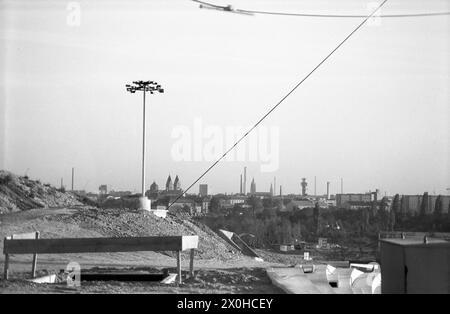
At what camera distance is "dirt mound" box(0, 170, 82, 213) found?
28.2 metres

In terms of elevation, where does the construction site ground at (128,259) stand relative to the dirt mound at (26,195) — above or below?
below

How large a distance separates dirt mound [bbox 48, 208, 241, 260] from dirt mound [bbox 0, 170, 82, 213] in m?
6.92

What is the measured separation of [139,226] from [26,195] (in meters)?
11.6

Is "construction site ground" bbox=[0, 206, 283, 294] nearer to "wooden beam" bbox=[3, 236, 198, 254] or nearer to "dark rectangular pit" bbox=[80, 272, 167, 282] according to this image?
"wooden beam" bbox=[3, 236, 198, 254]

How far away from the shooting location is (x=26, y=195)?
29906 mm

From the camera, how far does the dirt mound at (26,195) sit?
28.2m

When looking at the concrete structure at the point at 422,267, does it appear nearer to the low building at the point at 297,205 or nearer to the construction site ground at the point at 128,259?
the construction site ground at the point at 128,259

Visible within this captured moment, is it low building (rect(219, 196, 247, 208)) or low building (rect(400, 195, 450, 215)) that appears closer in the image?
low building (rect(400, 195, 450, 215))

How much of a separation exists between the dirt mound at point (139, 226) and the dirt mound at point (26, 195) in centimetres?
692

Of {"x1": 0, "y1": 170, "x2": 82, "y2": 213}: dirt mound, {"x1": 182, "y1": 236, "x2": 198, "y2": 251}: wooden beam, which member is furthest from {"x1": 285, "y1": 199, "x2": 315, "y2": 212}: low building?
{"x1": 182, "y1": 236, "x2": 198, "y2": 251}: wooden beam

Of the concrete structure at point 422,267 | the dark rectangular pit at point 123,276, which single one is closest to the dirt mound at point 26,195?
the dark rectangular pit at point 123,276

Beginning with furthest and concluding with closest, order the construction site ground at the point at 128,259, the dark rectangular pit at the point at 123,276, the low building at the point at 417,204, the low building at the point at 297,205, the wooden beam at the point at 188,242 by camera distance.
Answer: the low building at the point at 297,205 < the low building at the point at 417,204 < the dark rectangular pit at the point at 123,276 < the wooden beam at the point at 188,242 < the construction site ground at the point at 128,259

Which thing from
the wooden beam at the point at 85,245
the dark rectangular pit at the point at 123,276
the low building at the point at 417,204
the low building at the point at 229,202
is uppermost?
the low building at the point at 417,204
